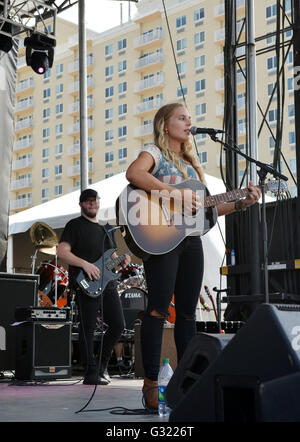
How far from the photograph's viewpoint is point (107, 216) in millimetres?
10070

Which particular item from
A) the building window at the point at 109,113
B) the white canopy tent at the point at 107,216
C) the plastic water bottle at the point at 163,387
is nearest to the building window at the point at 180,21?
the building window at the point at 109,113

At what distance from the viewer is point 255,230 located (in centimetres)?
504

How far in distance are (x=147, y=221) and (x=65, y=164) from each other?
4596 centimetres

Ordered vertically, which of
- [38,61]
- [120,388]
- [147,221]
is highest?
[38,61]

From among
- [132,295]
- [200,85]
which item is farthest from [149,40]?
[132,295]

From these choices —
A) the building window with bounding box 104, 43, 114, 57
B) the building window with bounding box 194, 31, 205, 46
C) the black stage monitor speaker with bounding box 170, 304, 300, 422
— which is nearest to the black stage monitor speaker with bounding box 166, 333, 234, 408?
the black stage monitor speaker with bounding box 170, 304, 300, 422

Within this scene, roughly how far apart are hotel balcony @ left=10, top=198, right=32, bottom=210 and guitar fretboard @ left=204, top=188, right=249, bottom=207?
156ft

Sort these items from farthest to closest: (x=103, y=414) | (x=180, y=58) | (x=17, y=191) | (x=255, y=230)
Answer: (x=17, y=191), (x=180, y=58), (x=255, y=230), (x=103, y=414)

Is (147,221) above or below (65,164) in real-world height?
below

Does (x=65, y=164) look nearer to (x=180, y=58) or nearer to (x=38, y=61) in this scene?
(x=180, y=58)

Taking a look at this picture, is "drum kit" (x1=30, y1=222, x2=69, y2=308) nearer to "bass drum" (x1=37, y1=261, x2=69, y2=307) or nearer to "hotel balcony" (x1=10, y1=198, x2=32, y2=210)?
"bass drum" (x1=37, y1=261, x2=69, y2=307)

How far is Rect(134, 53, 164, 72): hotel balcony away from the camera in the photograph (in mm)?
42531
